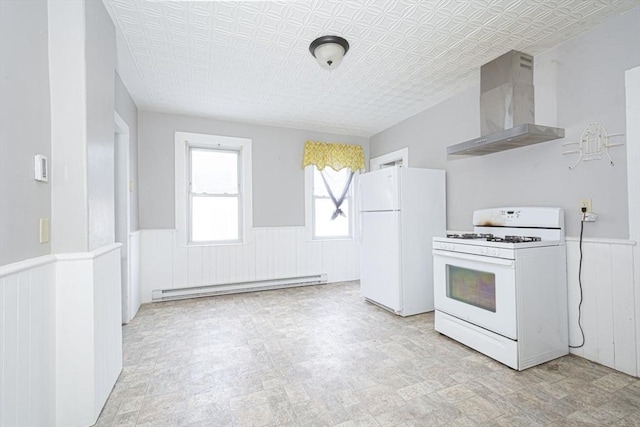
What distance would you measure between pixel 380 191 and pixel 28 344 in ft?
10.6

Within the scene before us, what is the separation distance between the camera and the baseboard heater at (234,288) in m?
4.05

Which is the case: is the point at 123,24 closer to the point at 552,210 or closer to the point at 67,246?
the point at 67,246

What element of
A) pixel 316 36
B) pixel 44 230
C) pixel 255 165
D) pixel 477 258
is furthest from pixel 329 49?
pixel 255 165

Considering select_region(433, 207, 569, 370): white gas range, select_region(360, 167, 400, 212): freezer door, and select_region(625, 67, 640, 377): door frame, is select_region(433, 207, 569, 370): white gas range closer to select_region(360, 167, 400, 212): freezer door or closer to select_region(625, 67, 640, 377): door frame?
select_region(625, 67, 640, 377): door frame

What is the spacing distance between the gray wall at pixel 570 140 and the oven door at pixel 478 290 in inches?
31.4

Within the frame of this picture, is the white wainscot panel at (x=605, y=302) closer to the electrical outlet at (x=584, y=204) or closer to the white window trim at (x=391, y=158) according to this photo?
the electrical outlet at (x=584, y=204)

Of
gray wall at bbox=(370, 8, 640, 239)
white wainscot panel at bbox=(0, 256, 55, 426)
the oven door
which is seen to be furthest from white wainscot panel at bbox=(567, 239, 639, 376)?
white wainscot panel at bbox=(0, 256, 55, 426)

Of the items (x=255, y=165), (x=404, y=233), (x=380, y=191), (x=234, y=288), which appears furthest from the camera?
(x=255, y=165)

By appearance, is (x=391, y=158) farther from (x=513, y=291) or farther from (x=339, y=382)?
(x=339, y=382)

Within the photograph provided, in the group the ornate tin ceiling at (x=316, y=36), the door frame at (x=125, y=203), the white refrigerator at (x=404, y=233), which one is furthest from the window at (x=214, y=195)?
the white refrigerator at (x=404, y=233)

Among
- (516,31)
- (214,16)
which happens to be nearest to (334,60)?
(214,16)

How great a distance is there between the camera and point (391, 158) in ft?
15.5

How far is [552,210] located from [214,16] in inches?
124

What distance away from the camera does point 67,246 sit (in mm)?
1598
